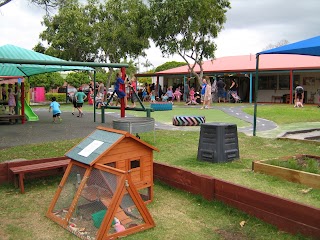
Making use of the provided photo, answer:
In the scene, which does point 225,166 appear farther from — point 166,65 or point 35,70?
point 166,65

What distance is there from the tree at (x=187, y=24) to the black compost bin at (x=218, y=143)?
21.1 m

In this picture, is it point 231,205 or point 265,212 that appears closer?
point 265,212

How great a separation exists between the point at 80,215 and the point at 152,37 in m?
26.4

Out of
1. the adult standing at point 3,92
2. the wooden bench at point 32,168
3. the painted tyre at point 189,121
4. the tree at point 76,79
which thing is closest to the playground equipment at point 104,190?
the wooden bench at point 32,168

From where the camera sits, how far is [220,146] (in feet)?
24.5

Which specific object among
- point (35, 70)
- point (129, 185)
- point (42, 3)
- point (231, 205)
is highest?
point (42, 3)

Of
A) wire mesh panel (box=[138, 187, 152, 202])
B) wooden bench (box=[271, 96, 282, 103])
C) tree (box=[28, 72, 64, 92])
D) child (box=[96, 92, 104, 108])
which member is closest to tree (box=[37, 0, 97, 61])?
child (box=[96, 92, 104, 108])

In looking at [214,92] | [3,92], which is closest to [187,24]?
[214,92]

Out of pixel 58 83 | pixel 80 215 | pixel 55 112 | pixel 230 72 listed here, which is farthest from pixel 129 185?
pixel 58 83

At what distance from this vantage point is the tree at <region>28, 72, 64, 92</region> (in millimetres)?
40156

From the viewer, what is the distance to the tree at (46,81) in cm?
4016

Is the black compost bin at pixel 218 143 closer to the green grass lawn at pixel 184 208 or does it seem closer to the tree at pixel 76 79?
the green grass lawn at pixel 184 208

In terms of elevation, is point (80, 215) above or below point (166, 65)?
below

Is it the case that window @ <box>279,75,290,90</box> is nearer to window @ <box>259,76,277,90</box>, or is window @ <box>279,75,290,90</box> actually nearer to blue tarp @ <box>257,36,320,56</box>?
window @ <box>259,76,277,90</box>
